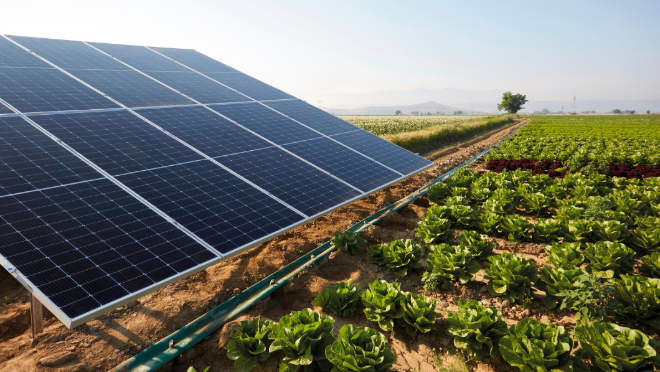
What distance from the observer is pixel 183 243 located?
223 inches

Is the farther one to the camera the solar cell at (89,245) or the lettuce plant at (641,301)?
the lettuce plant at (641,301)

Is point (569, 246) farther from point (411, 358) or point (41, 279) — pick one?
point (41, 279)

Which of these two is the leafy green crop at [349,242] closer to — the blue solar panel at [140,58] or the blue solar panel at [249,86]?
the blue solar panel at [249,86]

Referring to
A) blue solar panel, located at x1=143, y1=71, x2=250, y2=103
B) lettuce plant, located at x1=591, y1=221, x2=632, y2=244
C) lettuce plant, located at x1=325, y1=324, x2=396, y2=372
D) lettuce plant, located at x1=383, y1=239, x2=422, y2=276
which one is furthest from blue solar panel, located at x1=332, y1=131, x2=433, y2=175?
lettuce plant, located at x1=325, y1=324, x2=396, y2=372

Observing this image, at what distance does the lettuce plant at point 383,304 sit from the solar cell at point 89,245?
121 inches

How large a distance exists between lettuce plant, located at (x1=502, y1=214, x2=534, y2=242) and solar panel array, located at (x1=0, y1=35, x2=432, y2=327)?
357 centimetres

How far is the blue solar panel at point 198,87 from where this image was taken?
1267cm

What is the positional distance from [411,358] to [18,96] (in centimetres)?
1113

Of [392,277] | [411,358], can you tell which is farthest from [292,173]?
[411,358]

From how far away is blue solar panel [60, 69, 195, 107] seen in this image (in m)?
10.4

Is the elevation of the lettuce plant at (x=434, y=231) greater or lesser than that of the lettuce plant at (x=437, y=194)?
lesser

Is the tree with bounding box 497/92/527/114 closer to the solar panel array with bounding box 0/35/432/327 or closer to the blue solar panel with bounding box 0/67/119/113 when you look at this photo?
the solar panel array with bounding box 0/35/432/327

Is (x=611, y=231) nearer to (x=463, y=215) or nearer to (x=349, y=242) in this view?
(x=463, y=215)

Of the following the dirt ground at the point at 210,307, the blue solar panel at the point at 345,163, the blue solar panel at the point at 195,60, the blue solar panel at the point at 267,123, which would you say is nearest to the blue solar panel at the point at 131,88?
the blue solar panel at the point at 267,123
